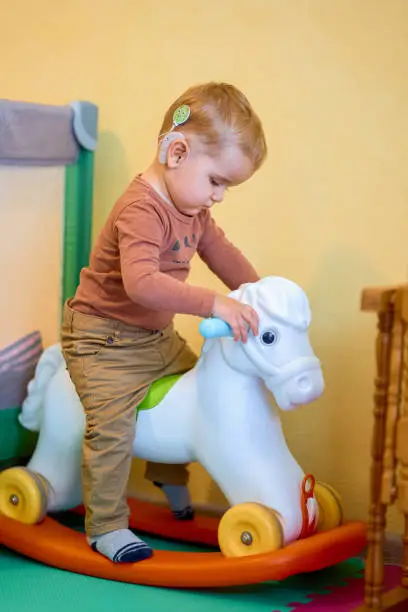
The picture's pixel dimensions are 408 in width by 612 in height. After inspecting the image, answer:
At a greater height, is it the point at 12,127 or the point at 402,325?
the point at 12,127

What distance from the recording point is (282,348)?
56.5 inches

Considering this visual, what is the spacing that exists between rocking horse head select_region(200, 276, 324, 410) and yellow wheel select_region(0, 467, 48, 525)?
44cm

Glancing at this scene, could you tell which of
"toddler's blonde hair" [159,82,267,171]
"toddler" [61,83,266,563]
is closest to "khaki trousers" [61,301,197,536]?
"toddler" [61,83,266,563]

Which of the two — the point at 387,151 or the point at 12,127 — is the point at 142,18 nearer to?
the point at 12,127

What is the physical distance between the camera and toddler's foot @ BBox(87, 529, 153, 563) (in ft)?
4.79

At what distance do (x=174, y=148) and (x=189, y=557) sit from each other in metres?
0.64

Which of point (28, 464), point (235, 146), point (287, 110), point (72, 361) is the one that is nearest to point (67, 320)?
point (72, 361)

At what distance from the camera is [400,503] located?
1.20m

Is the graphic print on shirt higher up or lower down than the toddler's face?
lower down

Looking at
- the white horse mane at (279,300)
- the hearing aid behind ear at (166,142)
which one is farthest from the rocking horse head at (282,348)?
the hearing aid behind ear at (166,142)

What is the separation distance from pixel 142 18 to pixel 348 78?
1.53 feet

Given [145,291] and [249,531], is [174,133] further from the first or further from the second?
Result: [249,531]

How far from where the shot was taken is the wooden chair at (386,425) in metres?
1.21

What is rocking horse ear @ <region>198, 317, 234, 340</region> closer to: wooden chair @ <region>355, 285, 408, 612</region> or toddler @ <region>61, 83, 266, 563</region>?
toddler @ <region>61, 83, 266, 563</region>
